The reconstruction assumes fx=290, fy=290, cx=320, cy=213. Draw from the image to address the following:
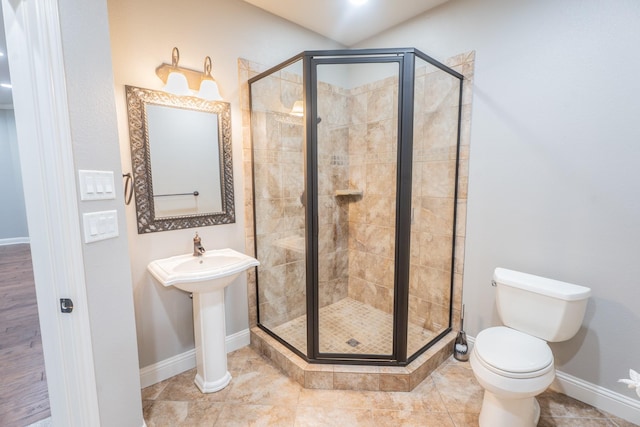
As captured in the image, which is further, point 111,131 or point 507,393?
point 507,393

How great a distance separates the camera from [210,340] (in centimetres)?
190

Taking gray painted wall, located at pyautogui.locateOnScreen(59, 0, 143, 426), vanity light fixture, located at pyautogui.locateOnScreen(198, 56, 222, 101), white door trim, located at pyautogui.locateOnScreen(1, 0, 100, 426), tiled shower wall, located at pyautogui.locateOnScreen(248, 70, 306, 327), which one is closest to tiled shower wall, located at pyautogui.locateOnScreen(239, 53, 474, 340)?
tiled shower wall, located at pyautogui.locateOnScreen(248, 70, 306, 327)

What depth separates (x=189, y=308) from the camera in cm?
A: 212

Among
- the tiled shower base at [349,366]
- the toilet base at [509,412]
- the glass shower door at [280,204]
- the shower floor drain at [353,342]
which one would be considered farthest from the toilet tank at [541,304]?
the glass shower door at [280,204]

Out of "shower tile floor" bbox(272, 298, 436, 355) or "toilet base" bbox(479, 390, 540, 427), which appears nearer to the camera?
"toilet base" bbox(479, 390, 540, 427)

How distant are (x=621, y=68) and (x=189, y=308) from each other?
9.93 feet

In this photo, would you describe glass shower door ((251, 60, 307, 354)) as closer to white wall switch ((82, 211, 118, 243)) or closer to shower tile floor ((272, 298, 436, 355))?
shower tile floor ((272, 298, 436, 355))

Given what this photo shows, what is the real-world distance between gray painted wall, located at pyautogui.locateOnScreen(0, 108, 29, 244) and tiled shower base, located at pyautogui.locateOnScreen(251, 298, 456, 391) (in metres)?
6.20

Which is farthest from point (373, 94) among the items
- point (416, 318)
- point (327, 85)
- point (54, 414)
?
point (54, 414)

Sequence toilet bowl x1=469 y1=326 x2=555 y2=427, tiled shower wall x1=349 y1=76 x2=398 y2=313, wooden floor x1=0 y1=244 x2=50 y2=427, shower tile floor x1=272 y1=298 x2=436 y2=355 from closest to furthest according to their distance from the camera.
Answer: toilet bowl x1=469 y1=326 x2=555 y2=427
wooden floor x1=0 y1=244 x2=50 y2=427
shower tile floor x1=272 y1=298 x2=436 y2=355
tiled shower wall x1=349 y1=76 x2=398 y2=313

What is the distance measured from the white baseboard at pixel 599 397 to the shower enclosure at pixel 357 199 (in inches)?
29.6

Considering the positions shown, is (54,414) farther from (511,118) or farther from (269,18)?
(511,118)

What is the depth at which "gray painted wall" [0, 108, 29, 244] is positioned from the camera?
5.38 m

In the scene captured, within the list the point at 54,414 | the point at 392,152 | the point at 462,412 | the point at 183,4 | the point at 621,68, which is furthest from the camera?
the point at 392,152
